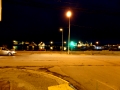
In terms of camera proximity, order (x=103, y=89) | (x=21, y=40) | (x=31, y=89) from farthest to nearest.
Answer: (x=21, y=40) → (x=103, y=89) → (x=31, y=89)

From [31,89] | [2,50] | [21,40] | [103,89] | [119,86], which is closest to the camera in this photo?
[31,89]

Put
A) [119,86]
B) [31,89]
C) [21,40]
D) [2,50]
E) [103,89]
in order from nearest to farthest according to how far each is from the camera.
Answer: [31,89]
[103,89]
[119,86]
[2,50]
[21,40]

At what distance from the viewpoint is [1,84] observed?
966 cm

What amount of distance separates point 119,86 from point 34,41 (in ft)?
542

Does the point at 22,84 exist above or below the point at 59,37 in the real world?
below

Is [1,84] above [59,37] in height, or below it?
below

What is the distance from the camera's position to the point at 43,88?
909cm

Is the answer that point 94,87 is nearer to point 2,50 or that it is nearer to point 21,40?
point 2,50

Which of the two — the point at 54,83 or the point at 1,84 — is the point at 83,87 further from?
the point at 1,84

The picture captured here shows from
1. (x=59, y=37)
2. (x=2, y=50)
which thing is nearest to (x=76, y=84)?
(x=2, y=50)

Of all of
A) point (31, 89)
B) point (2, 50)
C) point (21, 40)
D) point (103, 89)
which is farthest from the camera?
point (21, 40)

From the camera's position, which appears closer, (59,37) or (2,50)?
(2,50)

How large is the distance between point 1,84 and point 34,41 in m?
165

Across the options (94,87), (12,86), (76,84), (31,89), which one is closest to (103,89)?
(94,87)
